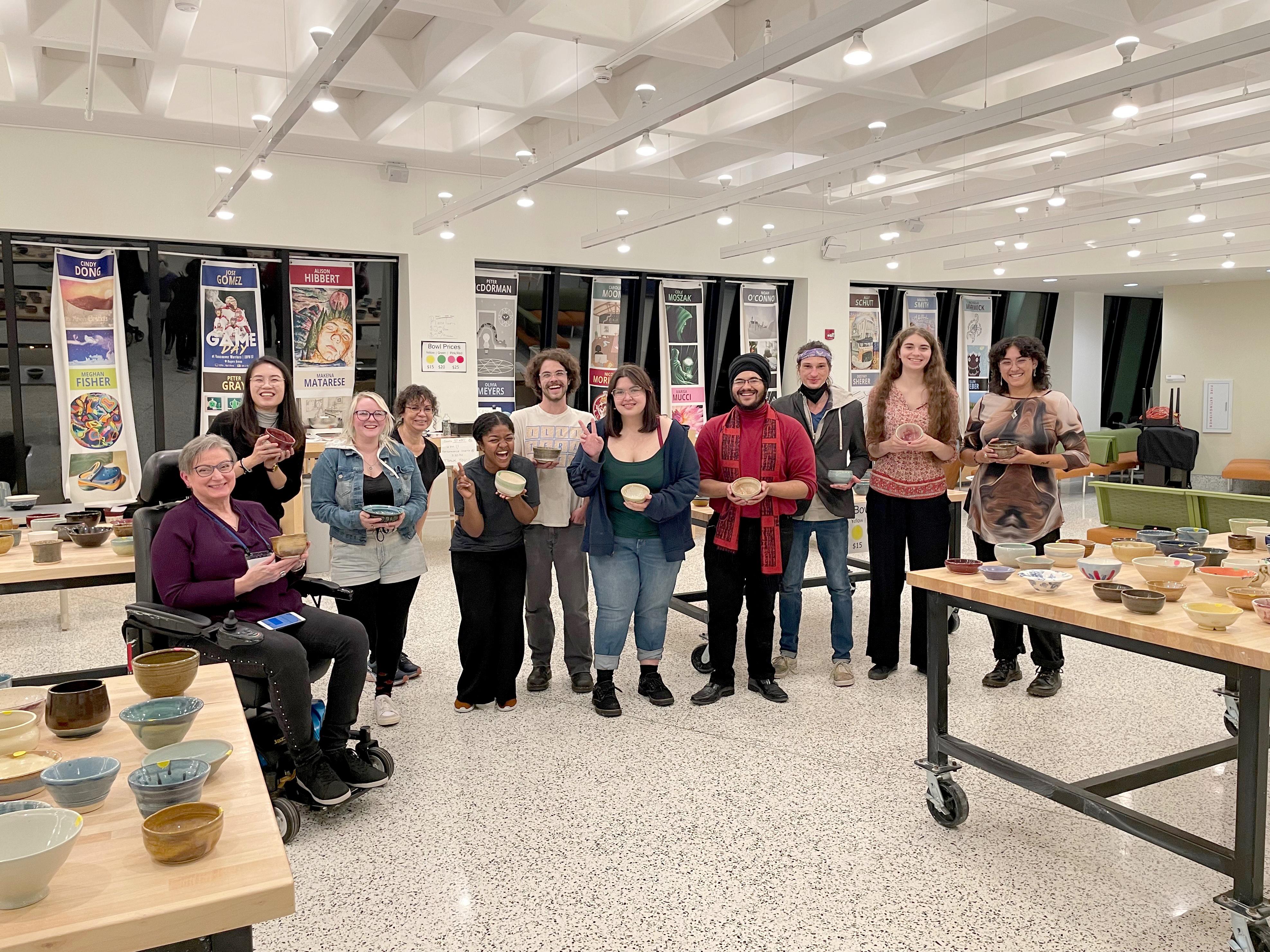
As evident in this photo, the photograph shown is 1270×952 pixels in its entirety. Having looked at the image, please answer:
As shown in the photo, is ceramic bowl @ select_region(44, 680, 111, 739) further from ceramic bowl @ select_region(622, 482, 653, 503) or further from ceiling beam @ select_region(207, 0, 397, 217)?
ceiling beam @ select_region(207, 0, 397, 217)

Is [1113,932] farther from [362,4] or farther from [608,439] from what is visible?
[362,4]

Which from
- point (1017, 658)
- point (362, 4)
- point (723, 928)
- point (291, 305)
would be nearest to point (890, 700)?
point (1017, 658)

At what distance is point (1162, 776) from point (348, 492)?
119 inches

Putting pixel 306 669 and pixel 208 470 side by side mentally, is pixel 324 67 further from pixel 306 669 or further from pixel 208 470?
pixel 306 669

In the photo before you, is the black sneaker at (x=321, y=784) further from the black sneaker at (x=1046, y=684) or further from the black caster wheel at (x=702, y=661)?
the black sneaker at (x=1046, y=684)

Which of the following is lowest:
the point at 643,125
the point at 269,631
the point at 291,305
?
the point at 269,631

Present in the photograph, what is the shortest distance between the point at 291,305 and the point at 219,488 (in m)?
6.52

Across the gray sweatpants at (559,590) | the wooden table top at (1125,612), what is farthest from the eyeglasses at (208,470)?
the wooden table top at (1125,612)

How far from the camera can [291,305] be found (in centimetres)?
901

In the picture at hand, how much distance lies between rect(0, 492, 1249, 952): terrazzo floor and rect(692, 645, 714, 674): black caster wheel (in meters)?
0.21

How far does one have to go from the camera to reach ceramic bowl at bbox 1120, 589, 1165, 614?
2.43 metres

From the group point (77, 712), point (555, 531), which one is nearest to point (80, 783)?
point (77, 712)

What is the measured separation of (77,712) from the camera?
1.73 m

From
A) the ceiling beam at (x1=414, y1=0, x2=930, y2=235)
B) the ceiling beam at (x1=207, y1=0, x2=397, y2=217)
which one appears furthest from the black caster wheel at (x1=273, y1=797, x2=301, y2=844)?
the ceiling beam at (x1=414, y1=0, x2=930, y2=235)
